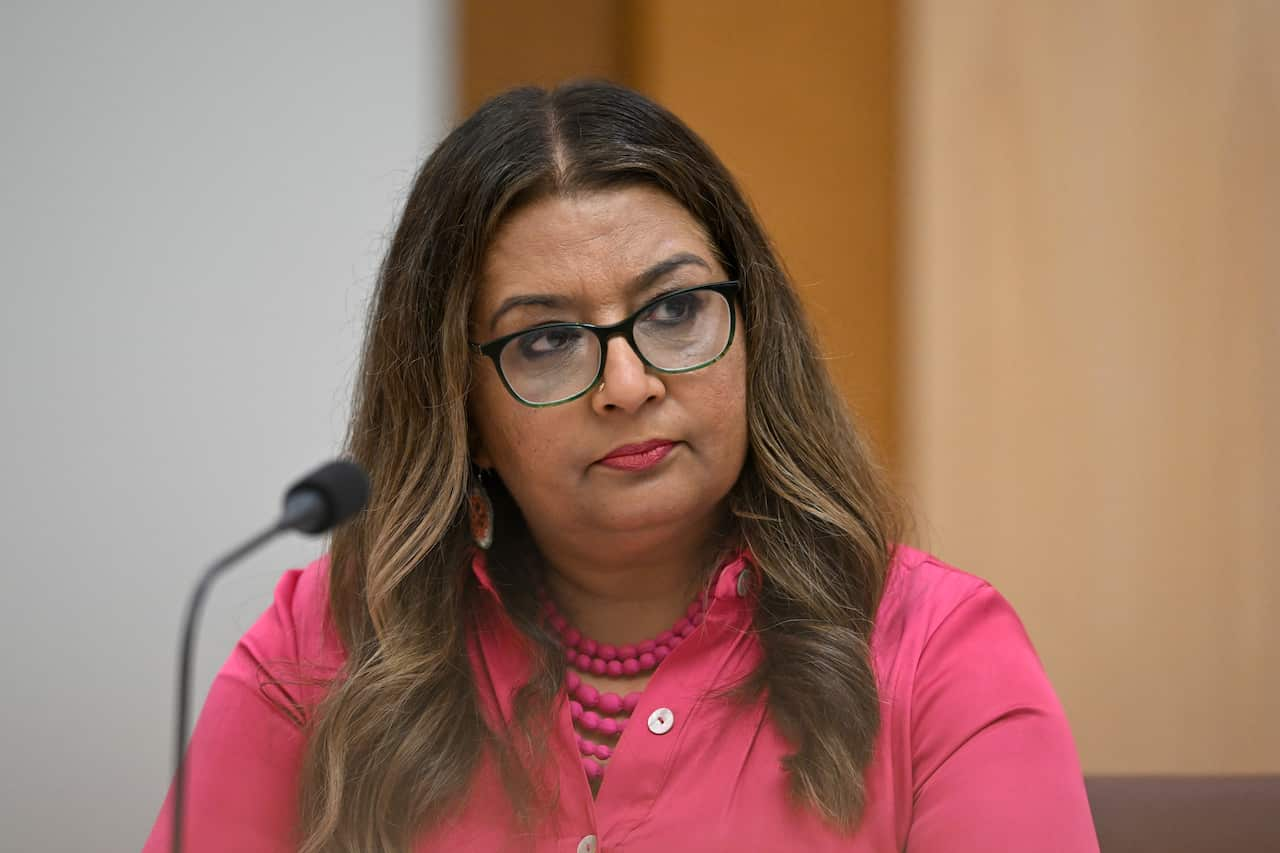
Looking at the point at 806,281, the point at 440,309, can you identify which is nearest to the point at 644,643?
the point at 440,309

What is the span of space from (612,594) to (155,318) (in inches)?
42.4

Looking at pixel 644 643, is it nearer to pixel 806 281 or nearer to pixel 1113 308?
pixel 806 281

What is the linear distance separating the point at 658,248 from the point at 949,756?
52cm

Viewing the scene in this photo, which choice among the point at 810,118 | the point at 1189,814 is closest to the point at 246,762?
the point at 1189,814

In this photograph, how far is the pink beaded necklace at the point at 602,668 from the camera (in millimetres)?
1232

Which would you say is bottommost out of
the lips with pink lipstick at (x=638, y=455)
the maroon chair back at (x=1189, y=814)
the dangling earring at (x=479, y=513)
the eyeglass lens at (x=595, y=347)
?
the maroon chair back at (x=1189, y=814)

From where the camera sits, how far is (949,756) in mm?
1139

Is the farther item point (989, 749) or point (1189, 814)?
point (1189, 814)

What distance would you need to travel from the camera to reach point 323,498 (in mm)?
734

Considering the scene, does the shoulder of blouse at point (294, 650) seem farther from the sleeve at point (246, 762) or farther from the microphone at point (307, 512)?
the microphone at point (307, 512)

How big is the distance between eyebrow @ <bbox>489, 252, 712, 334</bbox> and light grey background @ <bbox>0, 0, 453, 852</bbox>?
2.84ft

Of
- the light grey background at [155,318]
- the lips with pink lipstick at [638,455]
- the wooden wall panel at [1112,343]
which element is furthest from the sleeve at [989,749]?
the light grey background at [155,318]

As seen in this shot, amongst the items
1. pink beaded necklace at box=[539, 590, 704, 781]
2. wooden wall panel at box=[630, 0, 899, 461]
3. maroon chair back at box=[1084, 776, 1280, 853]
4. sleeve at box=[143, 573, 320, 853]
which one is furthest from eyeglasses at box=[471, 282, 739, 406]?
wooden wall panel at box=[630, 0, 899, 461]

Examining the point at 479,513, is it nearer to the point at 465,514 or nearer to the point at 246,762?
the point at 465,514
